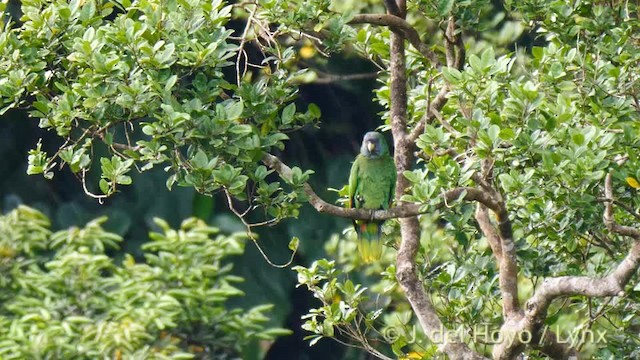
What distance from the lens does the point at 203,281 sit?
199 inches

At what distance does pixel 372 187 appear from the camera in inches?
153

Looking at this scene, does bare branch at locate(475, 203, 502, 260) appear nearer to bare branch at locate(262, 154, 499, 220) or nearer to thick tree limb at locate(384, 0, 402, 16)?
bare branch at locate(262, 154, 499, 220)

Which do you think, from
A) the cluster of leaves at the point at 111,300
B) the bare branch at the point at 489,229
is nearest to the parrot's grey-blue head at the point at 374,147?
the bare branch at the point at 489,229

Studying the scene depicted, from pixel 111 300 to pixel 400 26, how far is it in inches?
89.1

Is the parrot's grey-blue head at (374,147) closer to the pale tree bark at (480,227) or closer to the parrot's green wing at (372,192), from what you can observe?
the parrot's green wing at (372,192)

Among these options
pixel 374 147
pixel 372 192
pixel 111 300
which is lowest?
pixel 111 300

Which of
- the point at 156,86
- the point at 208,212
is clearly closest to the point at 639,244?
the point at 156,86

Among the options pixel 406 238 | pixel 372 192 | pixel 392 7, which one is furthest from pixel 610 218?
pixel 372 192

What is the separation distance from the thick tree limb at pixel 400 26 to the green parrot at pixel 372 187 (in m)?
0.54

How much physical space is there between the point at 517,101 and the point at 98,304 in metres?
2.64

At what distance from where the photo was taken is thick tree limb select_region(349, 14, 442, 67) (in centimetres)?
317

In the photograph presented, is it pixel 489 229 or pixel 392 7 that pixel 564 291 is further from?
pixel 392 7

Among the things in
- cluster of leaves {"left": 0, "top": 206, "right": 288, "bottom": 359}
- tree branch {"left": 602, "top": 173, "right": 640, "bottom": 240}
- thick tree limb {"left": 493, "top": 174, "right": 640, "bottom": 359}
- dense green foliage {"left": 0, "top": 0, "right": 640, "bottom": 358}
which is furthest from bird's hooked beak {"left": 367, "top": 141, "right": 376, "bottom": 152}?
cluster of leaves {"left": 0, "top": 206, "right": 288, "bottom": 359}

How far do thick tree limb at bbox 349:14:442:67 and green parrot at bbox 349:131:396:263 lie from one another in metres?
0.54
